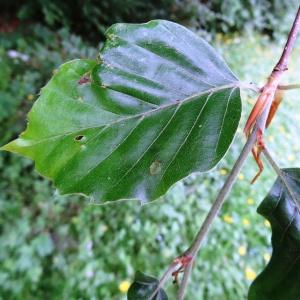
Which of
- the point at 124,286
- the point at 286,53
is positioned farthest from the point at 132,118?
the point at 124,286

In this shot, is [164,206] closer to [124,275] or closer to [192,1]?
[124,275]

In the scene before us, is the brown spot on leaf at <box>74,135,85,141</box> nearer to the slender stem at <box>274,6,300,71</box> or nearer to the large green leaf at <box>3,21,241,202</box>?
the large green leaf at <box>3,21,241,202</box>

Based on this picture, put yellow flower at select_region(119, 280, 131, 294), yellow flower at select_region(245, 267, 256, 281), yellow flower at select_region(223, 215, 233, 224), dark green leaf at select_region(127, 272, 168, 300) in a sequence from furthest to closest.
A: 1. yellow flower at select_region(223, 215, 233, 224)
2. yellow flower at select_region(245, 267, 256, 281)
3. yellow flower at select_region(119, 280, 131, 294)
4. dark green leaf at select_region(127, 272, 168, 300)

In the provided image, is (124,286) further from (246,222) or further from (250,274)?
(246,222)

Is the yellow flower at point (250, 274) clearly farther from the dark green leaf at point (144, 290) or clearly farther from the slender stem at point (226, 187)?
the slender stem at point (226, 187)

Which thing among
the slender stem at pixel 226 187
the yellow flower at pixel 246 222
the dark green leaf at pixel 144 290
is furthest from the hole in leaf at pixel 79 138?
the yellow flower at pixel 246 222

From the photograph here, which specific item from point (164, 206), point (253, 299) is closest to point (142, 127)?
point (253, 299)

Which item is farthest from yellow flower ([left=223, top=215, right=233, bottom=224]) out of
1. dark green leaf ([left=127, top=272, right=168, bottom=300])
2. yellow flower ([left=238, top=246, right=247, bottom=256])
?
dark green leaf ([left=127, top=272, right=168, bottom=300])
